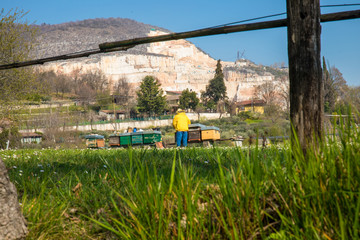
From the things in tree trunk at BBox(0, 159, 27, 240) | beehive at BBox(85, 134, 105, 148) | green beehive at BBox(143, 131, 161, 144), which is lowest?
beehive at BBox(85, 134, 105, 148)

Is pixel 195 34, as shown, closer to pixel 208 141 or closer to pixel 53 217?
pixel 53 217

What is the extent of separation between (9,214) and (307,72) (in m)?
2.05

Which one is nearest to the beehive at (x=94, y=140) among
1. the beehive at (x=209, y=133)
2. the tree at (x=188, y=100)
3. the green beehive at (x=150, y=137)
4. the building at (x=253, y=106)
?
the green beehive at (x=150, y=137)

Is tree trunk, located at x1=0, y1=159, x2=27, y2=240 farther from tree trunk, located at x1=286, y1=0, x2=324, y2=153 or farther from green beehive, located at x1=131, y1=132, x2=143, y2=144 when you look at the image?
green beehive, located at x1=131, y1=132, x2=143, y2=144

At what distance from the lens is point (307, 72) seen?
216 centimetres

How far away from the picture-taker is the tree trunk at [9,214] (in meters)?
1.93

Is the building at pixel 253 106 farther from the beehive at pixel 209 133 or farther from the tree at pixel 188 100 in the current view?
the beehive at pixel 209 133

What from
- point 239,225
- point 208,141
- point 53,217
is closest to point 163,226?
point 239,225

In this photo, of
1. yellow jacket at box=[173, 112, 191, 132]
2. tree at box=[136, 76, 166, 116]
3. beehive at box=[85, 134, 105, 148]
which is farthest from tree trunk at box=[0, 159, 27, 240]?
tree at box=[136, 76, 166, 116]

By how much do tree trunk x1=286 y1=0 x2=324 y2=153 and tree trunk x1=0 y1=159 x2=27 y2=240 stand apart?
1.84 m

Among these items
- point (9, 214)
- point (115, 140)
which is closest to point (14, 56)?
point (115, 140)

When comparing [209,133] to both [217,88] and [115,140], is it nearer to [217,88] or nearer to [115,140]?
[115,140]

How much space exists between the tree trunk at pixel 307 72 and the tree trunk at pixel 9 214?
1843mm

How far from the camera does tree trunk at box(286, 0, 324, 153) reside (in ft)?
7.08
